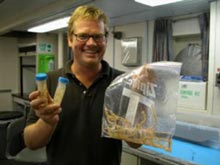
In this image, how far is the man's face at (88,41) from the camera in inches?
39.7

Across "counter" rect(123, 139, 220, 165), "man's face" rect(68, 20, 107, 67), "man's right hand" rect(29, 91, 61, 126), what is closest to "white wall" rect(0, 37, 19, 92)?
"counter" rect(123, 139, 220, 165)

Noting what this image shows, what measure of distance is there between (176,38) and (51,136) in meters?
2.32

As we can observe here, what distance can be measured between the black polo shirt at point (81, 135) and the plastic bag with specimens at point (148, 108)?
122mm

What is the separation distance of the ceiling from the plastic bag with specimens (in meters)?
1.40

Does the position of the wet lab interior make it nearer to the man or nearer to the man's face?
the man

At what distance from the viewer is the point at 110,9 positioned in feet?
8.51

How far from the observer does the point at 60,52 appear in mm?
4391

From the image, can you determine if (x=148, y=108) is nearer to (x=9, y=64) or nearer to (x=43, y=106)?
(x=43, y=106)

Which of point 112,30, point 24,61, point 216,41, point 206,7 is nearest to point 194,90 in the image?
point 216,41

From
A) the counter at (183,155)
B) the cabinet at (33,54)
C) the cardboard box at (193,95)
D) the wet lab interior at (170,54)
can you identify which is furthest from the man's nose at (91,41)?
the cabinet at (33,54)

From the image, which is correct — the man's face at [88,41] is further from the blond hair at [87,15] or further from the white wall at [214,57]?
the white wall at [214,57]

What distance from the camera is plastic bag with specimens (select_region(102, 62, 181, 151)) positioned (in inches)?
34.0

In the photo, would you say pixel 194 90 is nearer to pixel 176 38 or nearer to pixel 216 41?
pixel 216 41

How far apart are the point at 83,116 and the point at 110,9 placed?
181cm
